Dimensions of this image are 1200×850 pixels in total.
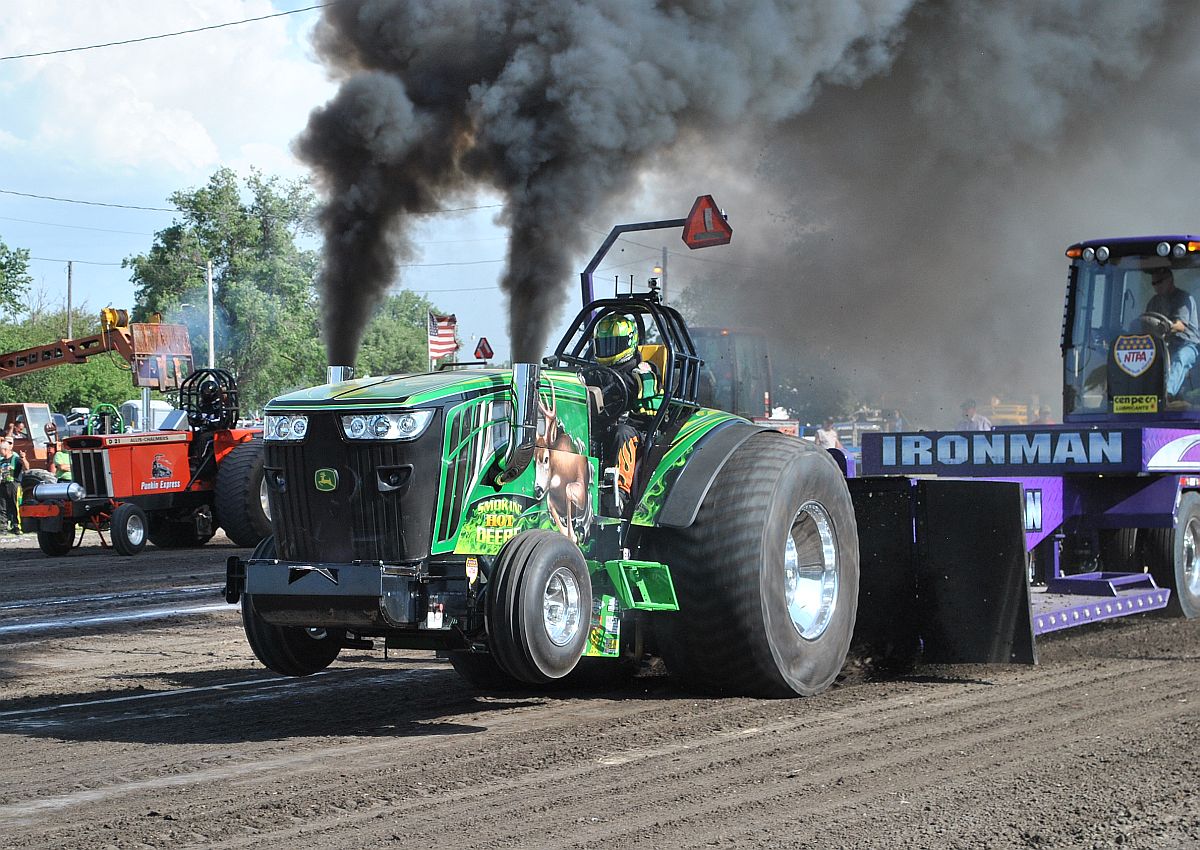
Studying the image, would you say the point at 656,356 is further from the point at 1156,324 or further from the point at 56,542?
the point at 56,542

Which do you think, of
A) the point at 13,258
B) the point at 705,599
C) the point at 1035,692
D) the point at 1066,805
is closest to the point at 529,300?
the point at 705,599

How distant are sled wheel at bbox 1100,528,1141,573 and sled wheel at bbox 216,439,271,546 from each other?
9242mm

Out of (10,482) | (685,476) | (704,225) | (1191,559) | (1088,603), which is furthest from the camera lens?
(10,482)

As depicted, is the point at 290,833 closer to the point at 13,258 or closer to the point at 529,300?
the point at 529,300

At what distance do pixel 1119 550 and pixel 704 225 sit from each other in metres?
3.77

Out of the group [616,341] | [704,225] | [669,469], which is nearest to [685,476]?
[669,469]

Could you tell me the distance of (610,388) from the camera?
663 centimetres

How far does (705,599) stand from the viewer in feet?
20.5

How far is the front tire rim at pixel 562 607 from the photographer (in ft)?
18.2

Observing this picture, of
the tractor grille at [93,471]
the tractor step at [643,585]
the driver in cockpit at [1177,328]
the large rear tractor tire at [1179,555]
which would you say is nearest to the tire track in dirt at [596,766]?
the tractor step at [643,585]

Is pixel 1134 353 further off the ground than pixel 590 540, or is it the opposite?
pixel 1134 353

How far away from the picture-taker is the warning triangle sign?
422 inches

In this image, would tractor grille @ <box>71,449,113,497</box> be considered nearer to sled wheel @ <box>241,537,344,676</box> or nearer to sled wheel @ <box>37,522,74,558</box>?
sled wheel @ <box>37,522,74,558</box>

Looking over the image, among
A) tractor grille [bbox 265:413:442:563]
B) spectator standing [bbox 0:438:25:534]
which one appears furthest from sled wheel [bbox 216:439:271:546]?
tractor grille [bbox 265:413:442:563]
